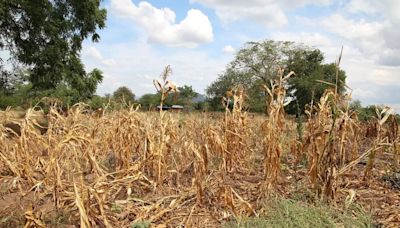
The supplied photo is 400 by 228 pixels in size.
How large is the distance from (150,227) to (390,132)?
393cm

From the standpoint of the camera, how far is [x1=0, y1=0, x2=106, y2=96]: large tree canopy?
1420 centimetres

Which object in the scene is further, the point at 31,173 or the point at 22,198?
the point at 31,173

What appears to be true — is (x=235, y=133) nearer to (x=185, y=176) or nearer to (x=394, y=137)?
(x=185, y=176)

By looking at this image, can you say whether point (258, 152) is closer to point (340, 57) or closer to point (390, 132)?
point (390, 132)

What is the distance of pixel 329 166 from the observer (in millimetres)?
3580

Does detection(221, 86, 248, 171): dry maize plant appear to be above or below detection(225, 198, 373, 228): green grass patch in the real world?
above

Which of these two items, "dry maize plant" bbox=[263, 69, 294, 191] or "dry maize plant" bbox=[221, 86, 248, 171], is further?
"dry maize plant" bbox=[221, 86, 248, 171]

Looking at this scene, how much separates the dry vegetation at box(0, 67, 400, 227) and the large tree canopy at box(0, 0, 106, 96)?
9976 mm

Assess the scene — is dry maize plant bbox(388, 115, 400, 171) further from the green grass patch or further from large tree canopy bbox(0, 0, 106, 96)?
large tree canopy bbox(0, 0, 106, 96)

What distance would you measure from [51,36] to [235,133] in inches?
448

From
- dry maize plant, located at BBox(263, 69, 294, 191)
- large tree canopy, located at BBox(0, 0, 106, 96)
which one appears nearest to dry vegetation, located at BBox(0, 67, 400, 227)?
dry maize plant, located at BBox(263, 69, 294, 191)

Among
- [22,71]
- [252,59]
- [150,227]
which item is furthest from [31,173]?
[252,59]

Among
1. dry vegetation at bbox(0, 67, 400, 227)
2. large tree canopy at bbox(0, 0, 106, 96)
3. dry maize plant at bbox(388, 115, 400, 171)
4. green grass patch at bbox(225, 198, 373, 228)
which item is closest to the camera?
green grass patch at bbox(225, 198, 373, 228)

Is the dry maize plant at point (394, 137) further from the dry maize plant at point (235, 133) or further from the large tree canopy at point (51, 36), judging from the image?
the large tree canopy at point (51, 36)
